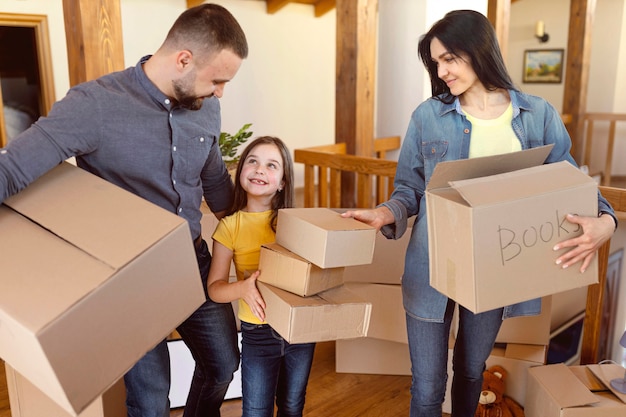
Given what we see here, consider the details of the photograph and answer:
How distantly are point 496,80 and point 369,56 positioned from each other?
238 cm

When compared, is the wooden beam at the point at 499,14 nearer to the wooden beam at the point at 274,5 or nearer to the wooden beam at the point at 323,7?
the wooden beam at the point at 274,5

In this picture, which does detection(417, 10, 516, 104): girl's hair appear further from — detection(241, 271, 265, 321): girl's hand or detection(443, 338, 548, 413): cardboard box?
detection(443, 338, 548, 413): cardboard box

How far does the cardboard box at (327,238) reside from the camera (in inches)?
51.0

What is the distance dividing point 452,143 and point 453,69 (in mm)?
182

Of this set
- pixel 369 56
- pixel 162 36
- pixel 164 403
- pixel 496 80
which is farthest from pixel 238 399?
pixel 162 36

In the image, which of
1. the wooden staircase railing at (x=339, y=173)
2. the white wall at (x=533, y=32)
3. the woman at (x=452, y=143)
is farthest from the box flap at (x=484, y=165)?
the white wall at (x=533, y=32)

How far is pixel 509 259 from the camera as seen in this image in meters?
1.21

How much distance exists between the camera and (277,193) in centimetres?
168

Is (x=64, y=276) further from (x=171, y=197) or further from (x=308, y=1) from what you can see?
(x=308, y=1)

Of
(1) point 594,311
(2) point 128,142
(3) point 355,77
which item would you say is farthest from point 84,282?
(3) point 355,77

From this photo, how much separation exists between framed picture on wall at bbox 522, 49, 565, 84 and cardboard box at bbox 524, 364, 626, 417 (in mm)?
6121

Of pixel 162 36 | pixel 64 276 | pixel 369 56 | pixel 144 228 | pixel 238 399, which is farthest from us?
pixel 162 36

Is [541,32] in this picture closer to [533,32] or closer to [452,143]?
[533,32]

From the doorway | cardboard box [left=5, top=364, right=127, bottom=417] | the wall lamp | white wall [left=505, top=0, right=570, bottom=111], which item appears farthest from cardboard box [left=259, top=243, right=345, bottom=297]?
the wall lamp
